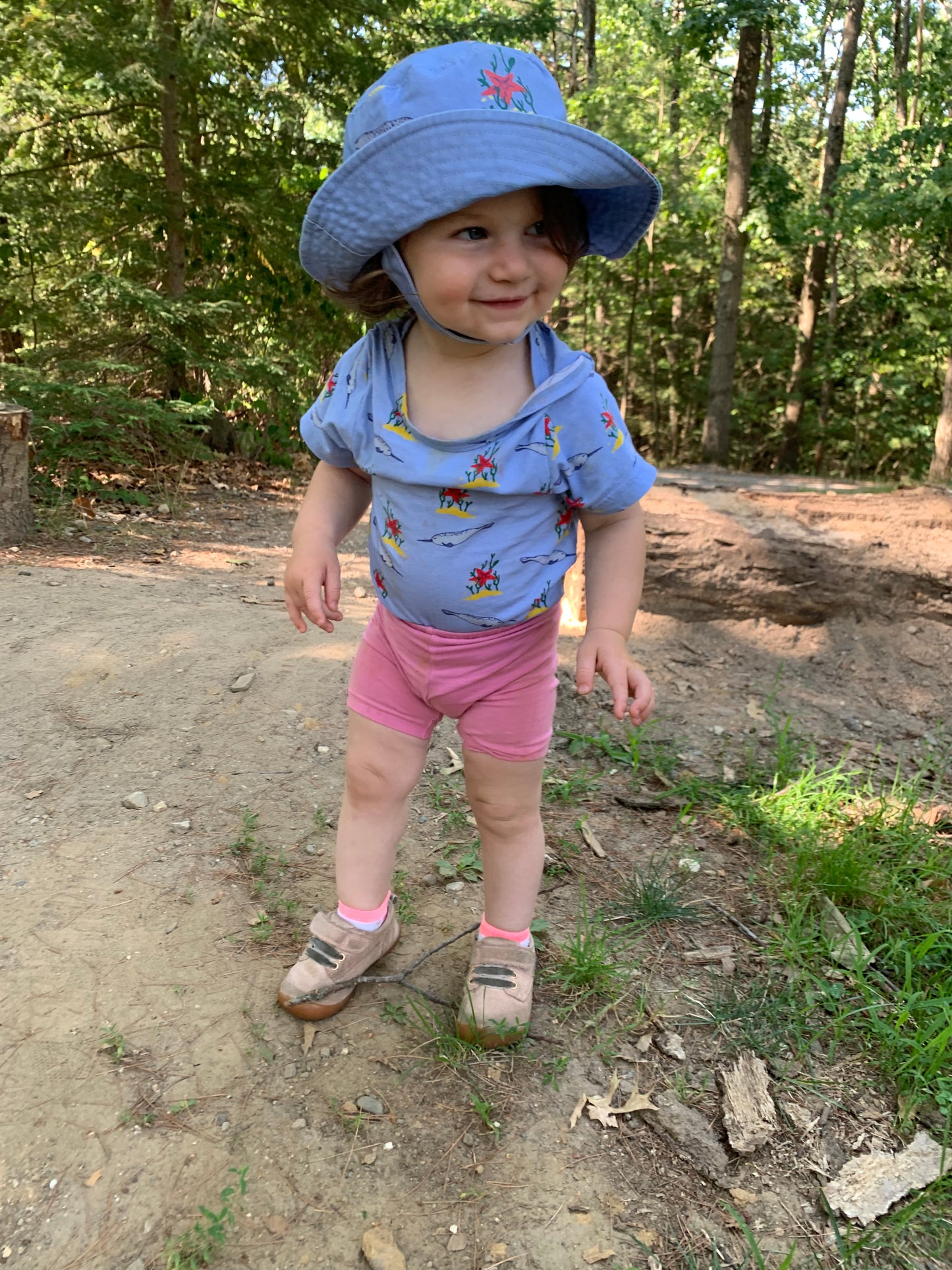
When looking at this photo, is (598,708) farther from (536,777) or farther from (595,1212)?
(595,1212)

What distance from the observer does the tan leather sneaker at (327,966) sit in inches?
70.5

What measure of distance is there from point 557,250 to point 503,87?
0.81 ft

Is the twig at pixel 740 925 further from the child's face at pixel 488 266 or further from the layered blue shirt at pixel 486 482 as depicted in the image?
the child's face at pixel 488 266

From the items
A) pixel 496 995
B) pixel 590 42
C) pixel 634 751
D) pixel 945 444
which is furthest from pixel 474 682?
pixel 590 42

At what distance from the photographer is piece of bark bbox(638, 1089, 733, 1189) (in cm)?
162

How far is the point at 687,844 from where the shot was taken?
2562 mm

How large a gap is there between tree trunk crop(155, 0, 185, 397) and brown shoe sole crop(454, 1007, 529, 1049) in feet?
18.2

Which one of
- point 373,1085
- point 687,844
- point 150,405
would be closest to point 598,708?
point 687,844

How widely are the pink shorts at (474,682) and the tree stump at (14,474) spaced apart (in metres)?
3.75

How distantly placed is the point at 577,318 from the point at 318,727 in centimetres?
1238

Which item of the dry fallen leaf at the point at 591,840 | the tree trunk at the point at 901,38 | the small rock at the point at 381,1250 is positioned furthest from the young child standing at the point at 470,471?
the tree trunk at the point at 901,38

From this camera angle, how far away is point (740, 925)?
223 cm

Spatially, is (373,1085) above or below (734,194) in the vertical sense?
below

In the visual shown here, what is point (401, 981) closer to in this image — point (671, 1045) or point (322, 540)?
point (671, 1045)
